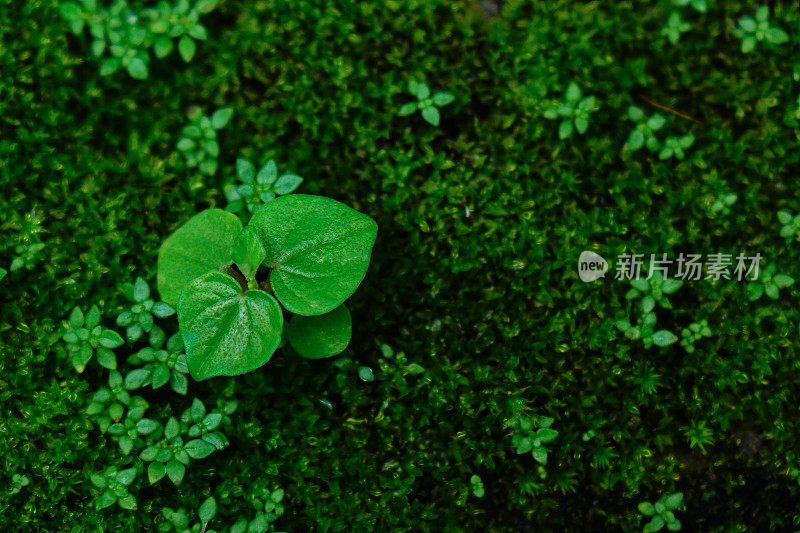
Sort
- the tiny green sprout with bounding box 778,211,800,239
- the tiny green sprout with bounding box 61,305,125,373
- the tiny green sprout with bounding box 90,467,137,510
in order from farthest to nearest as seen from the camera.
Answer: the tiny green sprout with bounding box 778,211,800,239 < the tiny green sprout with bounding box 61,305,125,373 < the tiny green sprout with bounding box 90,467,137,510

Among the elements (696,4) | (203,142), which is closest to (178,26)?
(203,142)

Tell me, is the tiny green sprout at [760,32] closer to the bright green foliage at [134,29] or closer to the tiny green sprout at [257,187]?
the tiny green sprout at [257,187]

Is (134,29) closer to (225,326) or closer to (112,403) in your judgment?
(225,326)

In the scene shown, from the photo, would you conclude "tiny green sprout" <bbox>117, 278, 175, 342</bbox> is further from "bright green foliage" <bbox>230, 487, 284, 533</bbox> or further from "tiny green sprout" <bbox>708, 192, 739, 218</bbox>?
"tiny green sprout" <bbox>708, 192, 739, 218</bbox>

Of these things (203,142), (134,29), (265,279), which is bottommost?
(265,279)

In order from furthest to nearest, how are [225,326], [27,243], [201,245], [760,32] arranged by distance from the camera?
[760,32] < [27,243] < [201,245] < [225,326]

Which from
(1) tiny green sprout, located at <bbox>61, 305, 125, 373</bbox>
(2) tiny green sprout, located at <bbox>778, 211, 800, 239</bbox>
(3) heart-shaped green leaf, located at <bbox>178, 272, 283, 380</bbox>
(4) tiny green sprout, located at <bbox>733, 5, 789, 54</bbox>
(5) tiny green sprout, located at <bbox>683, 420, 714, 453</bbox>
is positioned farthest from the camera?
(4) tiny green sprout, located at <bbox>733, 5, 789, 54</bbox>

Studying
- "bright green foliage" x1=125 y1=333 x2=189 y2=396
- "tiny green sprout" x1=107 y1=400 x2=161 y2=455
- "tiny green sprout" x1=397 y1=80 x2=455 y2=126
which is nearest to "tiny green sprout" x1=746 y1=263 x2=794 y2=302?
"tiny green sprout" x1=397 y1=80 x2=455 y2=126

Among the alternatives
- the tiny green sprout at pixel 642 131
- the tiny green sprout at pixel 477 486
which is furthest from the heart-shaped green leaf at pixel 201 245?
the tiny green sprout at pixel 642 131
